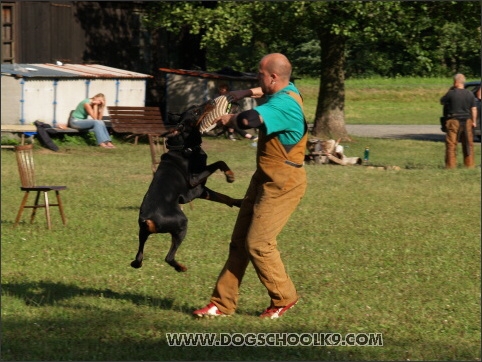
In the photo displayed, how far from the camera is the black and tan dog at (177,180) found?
794cm

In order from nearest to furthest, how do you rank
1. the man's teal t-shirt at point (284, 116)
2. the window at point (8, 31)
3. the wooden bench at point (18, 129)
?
the man's teal t-shirt at point (284, 116)
the wooden bench at point (18, 129)
the window at point (8, 31)

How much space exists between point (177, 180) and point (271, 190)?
30.4 inches

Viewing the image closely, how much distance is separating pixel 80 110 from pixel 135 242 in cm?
1560

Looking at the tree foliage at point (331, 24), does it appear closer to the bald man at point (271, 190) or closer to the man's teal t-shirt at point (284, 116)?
the bald man at point (271, 190)

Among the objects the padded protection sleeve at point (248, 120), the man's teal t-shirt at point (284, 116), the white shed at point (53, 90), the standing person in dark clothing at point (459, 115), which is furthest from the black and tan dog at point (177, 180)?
the white shed at point (53, 90)

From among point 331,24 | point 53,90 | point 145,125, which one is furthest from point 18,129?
point 331,24

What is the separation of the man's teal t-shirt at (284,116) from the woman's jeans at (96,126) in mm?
19684

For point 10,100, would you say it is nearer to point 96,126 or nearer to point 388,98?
point 96,126

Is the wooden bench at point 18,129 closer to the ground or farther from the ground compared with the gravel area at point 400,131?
farther from the ground

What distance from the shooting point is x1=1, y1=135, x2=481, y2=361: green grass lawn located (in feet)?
24.5

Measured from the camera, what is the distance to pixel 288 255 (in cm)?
1180

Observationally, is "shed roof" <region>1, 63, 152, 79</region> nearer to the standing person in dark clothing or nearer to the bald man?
the standing person in dark clothing

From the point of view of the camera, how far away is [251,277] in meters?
10.5

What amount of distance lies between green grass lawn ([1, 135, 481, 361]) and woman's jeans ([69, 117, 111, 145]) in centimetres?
745
